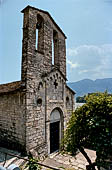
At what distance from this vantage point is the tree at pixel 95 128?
12.2 ft

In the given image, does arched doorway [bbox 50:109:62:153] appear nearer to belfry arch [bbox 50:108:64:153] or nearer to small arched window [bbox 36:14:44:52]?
belfry arch [bbox 50:108:64:153]

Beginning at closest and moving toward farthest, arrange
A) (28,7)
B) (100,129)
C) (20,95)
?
(100,129) < (20,95) < (28,7)

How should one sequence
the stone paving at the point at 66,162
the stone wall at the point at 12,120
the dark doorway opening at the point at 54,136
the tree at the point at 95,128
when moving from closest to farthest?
the tree at the point at 95,128, the stone wall at the point at 12,120, the stone paving at the point at 66,162, the dark doorway opening at the point at 54,136

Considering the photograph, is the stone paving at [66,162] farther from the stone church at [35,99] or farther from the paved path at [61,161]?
the stone church at [35,99]

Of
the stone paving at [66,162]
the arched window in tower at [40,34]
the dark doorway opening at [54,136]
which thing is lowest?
the stone paving at [66,162]

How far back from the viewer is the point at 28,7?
7.14m

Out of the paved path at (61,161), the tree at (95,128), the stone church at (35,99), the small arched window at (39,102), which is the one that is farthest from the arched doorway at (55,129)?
the tree at (95,128)

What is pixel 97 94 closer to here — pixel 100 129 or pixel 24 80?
pixel 100 129

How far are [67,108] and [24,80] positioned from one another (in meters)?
4.75

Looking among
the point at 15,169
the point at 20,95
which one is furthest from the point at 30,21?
the point at 15,169

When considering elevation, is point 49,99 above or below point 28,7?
below

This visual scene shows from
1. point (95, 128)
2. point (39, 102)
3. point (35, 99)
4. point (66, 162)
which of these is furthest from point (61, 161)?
point (95, 128)

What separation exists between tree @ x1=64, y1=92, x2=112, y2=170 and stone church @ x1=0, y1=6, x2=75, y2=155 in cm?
269

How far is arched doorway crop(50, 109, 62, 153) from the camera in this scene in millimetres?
8367
